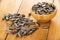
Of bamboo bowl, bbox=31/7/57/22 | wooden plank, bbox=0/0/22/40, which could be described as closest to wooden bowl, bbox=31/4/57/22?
bamboo bowl, bbox=31/7/57/22

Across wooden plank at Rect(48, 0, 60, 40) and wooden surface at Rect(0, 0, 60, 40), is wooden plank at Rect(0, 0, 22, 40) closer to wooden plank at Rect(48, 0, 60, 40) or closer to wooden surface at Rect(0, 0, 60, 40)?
wooden surface at Rect(0, 0, 60, 40)

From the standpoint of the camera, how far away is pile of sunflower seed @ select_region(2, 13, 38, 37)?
4.44 feet

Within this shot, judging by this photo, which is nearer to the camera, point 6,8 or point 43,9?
point 43,9

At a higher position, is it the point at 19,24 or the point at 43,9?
the point at 43,9

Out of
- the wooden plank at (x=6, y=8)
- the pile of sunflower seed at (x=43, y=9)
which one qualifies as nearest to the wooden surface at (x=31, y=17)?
the wooden plank at (x=6, y=8)

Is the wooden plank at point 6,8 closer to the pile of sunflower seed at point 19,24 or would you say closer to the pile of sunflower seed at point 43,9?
the pile of sunflower seed at point 19,24

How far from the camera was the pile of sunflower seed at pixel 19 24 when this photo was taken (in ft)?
4.44

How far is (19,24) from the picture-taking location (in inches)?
56.4

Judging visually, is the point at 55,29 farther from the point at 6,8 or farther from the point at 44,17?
the point at 6,8

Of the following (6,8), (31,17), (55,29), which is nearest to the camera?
(55,29)

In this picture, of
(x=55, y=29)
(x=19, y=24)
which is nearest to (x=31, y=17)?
(x=19, y=24)

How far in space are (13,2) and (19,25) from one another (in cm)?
44

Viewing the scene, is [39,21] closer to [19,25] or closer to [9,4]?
[19,25]

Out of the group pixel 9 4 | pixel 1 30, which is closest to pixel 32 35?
pixel 1 30
